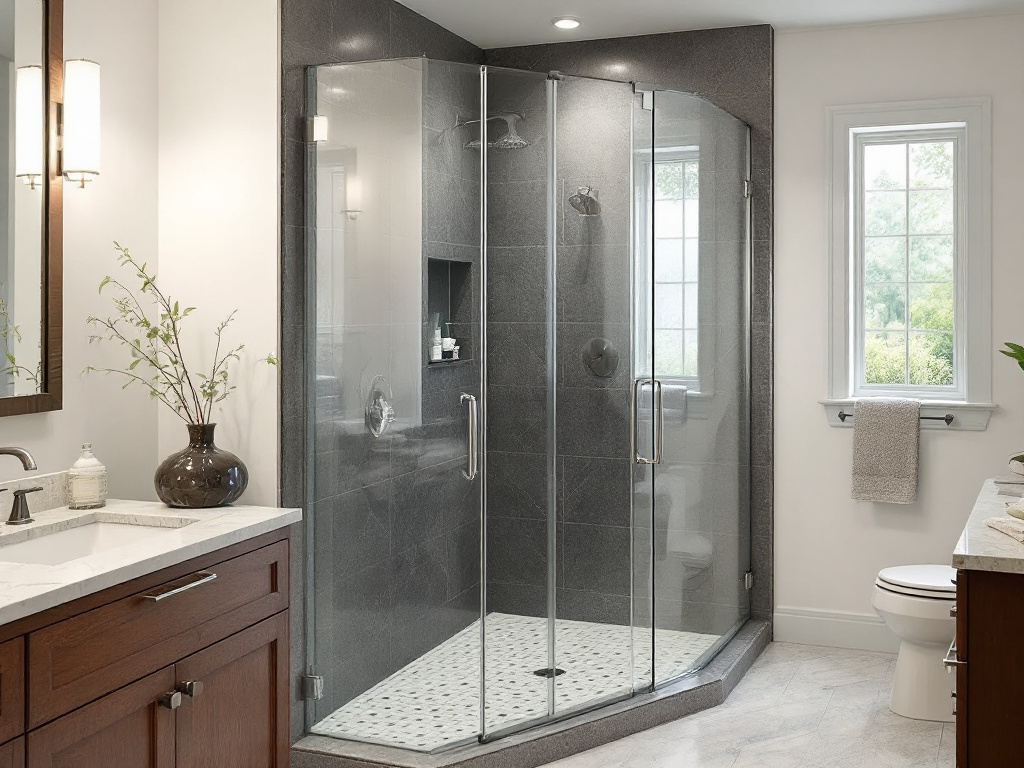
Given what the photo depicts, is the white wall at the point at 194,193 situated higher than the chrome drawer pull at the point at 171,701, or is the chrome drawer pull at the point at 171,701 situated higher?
the white wall at the point at 194,193

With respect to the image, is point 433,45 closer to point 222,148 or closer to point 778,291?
point 222,148

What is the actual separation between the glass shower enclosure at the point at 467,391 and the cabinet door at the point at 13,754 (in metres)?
1.29

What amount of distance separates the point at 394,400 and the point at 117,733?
1239 mm

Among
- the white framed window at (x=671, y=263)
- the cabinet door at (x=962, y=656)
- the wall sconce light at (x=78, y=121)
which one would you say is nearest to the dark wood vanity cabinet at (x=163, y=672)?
the wall sconce light at (x=78, y=121)

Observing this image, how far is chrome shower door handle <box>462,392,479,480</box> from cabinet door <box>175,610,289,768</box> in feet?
2.19

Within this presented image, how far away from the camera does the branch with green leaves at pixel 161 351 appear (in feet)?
9.34

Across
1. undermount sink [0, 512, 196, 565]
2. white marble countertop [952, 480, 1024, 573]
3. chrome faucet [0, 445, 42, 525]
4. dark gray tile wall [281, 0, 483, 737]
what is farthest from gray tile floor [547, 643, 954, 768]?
chrome faucet [0, 445, 42, 525]

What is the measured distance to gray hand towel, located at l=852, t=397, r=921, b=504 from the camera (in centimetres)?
396

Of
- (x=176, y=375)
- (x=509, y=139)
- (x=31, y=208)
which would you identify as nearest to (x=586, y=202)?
(x=509, y=139)

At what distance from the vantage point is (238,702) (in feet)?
7.97

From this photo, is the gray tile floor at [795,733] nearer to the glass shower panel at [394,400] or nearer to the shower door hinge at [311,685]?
the glass shower panel at [394,400]

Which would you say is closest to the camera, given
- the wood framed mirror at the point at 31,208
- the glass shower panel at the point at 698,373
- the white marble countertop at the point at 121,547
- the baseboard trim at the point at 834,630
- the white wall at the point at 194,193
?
the white marble countertop at the point at 121,547

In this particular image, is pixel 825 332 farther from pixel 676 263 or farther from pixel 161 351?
pixel 161 351

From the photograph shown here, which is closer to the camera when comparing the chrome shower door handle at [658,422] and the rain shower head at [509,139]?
the rain shower head at [509,139]
